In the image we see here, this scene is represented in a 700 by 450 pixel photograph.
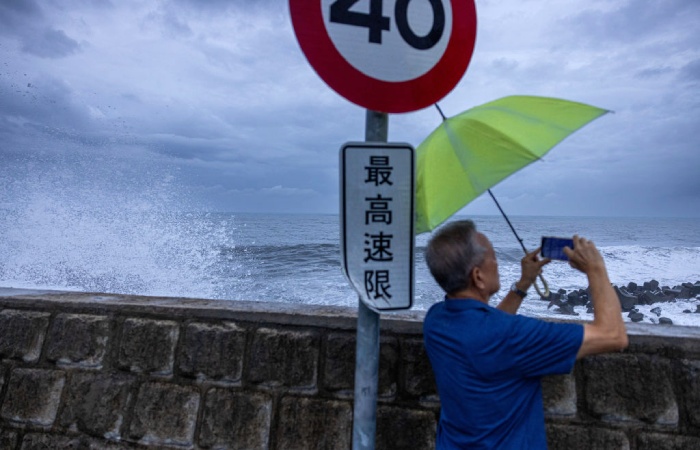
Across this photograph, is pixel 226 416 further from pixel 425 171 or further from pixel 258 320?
pixel 425 171

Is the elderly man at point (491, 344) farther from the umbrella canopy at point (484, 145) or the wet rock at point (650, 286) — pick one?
the wet rock at point (650, 286)

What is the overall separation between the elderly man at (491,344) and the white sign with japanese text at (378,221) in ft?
0.48

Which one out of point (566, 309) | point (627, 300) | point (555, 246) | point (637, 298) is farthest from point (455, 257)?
point (637, 298)

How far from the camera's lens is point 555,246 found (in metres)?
1.79

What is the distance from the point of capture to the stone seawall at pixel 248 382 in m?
2.23

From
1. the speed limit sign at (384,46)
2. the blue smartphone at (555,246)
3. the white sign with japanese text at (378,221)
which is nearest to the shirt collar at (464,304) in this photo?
the white sign with japanese text at (378,221)

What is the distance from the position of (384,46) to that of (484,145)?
1.65ft

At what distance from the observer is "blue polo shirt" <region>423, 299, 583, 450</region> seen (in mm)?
1473

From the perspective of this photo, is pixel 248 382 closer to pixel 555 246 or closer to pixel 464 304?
pixel 464 304

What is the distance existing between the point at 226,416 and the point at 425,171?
5.43ft

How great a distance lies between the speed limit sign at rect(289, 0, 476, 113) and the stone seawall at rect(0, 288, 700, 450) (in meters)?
1.25

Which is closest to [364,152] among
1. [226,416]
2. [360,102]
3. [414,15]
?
[360,102]

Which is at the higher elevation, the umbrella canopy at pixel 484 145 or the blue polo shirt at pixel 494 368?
the umbrella canopy at pixel 484 145

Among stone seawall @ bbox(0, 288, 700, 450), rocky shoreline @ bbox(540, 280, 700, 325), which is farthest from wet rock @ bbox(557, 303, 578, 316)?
stone seawall @ bbox(0, 288, 700, 450)
